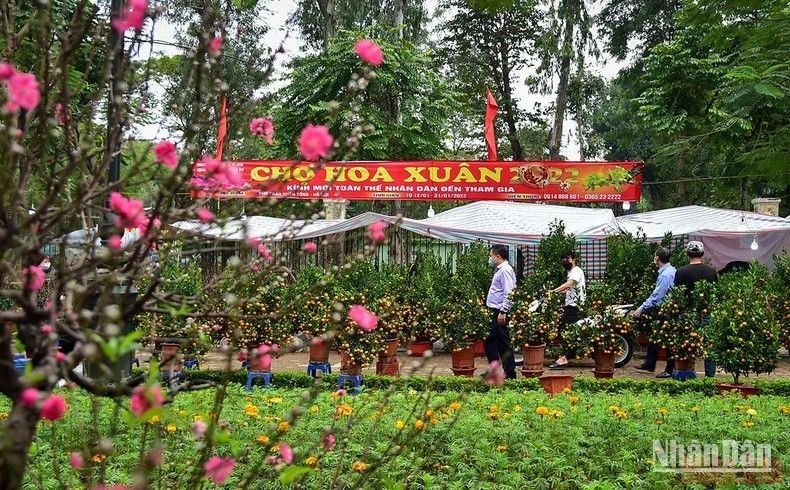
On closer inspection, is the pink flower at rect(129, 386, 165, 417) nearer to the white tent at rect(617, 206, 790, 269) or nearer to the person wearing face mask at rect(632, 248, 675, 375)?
the person wearing face mask at rect(632, 248, 675, 375)

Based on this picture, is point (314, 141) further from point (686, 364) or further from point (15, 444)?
point (686, 364)

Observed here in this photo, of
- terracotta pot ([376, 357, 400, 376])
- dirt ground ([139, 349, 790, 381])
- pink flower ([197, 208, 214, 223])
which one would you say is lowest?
dirt ground ([139, 349, 790, 381])

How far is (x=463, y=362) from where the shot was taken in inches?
356

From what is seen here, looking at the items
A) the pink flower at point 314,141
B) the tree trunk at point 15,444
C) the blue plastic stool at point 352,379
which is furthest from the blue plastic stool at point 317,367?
the tree trunk at point 15,444

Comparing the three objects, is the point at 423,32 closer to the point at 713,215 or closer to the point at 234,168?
the point at 713,215

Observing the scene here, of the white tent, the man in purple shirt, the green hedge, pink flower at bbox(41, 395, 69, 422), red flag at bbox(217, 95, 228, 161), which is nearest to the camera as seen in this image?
pink flower at bbox(41, 395, 69, 422)

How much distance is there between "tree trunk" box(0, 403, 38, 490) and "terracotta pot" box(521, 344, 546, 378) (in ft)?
25.9

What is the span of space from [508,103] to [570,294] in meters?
17.9

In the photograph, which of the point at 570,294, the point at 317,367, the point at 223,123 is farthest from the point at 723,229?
the point at 223,123

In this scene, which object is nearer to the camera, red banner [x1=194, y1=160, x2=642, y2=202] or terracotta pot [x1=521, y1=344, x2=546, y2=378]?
terracotta pot [x1=521, y1=344, x2=546, y2=378]

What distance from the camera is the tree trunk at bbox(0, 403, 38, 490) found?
112 centimetres

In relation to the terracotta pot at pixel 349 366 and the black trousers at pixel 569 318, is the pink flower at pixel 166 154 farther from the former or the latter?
the black trousers at pixel 569 318

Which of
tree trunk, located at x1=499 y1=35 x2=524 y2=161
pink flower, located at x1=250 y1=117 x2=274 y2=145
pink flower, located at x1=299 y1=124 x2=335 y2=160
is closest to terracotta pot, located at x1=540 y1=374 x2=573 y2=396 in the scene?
→ pink flower, located at x1=250 y1=117 x2=274 y2=145

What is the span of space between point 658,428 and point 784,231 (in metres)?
11.9
